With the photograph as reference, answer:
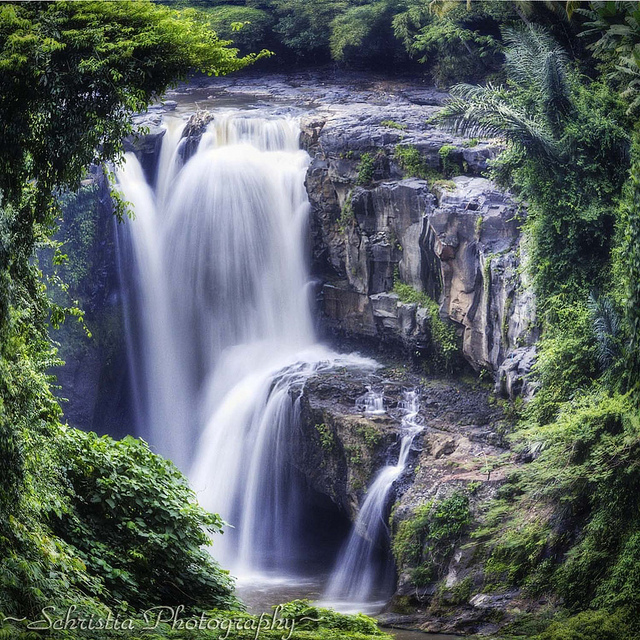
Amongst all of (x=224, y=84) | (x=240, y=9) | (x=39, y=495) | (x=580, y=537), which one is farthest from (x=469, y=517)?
(x=240, y=9)

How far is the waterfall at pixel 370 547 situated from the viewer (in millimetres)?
12703

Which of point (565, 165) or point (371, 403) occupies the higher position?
point (565, 165)

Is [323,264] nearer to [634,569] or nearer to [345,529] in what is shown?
[345,529]

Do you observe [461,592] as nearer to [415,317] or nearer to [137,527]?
[137,527]

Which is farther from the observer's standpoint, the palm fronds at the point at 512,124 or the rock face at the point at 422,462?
the palm fronds at the point at 512,124

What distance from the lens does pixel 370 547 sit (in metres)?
13.2

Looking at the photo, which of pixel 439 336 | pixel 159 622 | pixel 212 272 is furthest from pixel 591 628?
pixel 212 272

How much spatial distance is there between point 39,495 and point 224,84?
1891 cm

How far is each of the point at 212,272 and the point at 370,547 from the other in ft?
25.8

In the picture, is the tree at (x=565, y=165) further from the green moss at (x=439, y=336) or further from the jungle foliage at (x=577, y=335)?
the green moss at (x=439, y=336)

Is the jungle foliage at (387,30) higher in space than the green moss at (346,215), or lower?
higher

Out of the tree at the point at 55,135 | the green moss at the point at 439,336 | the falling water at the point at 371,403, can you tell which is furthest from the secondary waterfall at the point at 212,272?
the tree at the point at 55,135

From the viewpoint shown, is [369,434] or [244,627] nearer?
[244,627]

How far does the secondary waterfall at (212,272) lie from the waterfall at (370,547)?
3.88 metres
